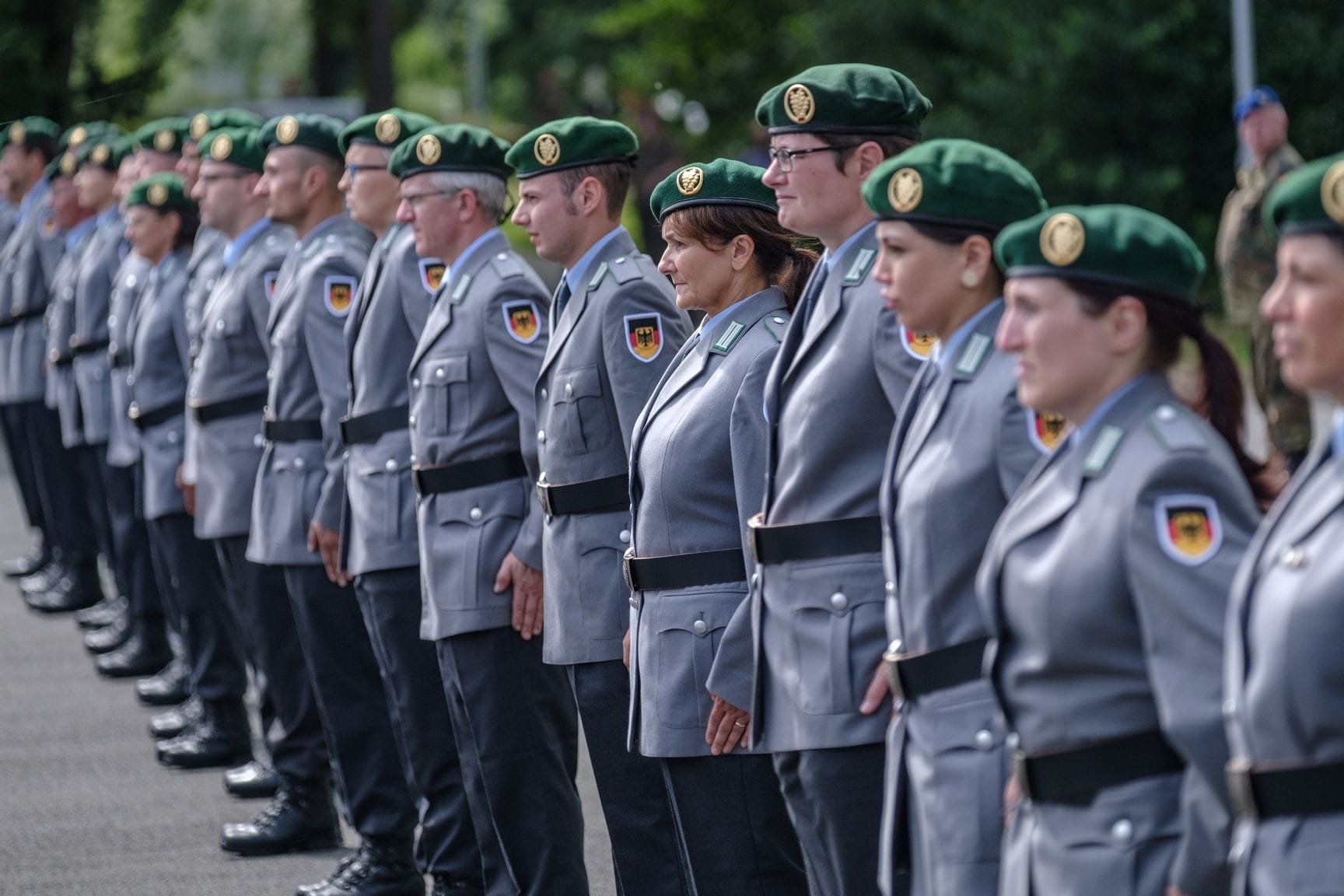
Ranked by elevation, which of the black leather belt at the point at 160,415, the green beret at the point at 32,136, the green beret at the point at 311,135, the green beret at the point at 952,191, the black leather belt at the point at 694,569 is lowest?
the black leather belt at the point at 694,569

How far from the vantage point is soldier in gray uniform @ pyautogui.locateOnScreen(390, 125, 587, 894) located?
5543mm

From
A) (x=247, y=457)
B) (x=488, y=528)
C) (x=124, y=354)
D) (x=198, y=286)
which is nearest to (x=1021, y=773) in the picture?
(x=488, y=528)

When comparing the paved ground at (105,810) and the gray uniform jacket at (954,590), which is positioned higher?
the gray uniform jacket at (954,590)

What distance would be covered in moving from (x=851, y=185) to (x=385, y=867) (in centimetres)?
310

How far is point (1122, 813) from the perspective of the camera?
3.00m

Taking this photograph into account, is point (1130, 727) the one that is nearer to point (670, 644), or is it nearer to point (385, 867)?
point (670, 644)

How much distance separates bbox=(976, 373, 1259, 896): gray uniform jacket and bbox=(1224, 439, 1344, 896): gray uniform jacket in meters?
0.12

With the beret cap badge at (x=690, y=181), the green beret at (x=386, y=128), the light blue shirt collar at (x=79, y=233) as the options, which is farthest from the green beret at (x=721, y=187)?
the light blue shirt collar at (x=79, y=233)

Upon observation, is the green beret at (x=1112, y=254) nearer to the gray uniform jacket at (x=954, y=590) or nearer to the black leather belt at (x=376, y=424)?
the gray uniform jacket at (x=954, y=590)

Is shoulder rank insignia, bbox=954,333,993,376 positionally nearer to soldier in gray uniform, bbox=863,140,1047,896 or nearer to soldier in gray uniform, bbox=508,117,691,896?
soldier in gray uniform, bbox=863,140,1047,896

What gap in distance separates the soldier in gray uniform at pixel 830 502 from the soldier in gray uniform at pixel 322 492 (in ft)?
8.97

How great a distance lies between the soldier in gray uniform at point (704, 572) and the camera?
14.8 ft

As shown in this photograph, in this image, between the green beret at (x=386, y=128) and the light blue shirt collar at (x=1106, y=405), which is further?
the green beret at (x=386, y=128)

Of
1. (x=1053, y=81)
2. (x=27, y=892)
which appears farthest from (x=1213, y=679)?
(x=1053, y=81)
